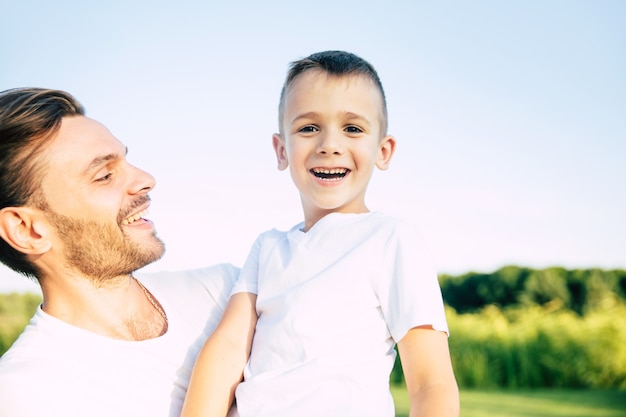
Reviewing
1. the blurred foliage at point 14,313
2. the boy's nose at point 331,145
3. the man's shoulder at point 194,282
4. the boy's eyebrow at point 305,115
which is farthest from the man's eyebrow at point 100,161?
the blurred foliage at point 14,313

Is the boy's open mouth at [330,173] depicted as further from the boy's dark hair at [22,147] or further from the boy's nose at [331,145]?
the boy's dark hair at [22,147]

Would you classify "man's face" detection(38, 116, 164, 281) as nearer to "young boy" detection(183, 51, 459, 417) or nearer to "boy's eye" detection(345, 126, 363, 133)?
"young boy" detection(183, 51, 459, 417)

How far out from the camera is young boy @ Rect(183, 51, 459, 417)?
193 cm

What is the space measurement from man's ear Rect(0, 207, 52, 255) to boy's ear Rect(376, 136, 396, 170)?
49.8 inches

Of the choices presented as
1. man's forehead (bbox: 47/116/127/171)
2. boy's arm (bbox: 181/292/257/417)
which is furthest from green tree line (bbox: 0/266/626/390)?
boy's arm (bbox: 181/292/257/417)

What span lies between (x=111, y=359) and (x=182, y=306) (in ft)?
1.30

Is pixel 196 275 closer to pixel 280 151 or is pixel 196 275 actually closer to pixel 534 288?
pixel 280 151

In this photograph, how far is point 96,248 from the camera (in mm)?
2568

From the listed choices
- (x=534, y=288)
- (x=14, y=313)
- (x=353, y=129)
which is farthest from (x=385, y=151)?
(x=534, y=288)

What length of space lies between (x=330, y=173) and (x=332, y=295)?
1.49ft

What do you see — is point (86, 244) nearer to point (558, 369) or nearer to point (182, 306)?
point (182, 306)

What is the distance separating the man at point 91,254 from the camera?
2.32 m

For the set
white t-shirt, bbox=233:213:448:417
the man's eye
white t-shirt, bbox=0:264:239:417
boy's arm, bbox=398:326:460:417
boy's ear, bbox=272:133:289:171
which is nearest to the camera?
boy's arm, bbox=398:326:460:417

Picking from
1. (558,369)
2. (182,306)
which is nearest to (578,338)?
(558,369)
